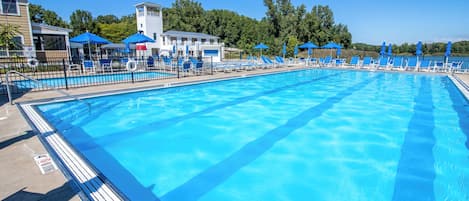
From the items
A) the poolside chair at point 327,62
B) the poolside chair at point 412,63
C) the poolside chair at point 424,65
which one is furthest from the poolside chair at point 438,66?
the poolside chair at point 327,62

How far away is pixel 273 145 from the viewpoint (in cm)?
494

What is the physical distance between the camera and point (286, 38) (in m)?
40.5

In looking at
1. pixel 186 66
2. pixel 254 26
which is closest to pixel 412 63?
pixel 186 66

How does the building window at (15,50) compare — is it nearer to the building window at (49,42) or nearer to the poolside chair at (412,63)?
the building window at (49,42)

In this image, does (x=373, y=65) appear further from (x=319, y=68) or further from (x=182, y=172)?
(x=182, y=172)

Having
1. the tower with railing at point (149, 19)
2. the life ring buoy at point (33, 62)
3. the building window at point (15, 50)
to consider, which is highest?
the tower with railing at point (149, 19)

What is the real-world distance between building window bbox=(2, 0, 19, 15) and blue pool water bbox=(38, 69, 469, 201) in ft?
39.9

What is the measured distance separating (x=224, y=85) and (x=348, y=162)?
7.88 meters

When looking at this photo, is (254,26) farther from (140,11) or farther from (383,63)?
(383,63)

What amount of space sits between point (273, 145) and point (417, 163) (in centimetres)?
224

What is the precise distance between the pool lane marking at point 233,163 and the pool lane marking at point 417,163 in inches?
78.8

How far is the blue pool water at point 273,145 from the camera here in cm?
351

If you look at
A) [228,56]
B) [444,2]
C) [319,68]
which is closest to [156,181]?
[319,68]

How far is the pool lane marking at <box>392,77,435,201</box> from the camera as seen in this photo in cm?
339
